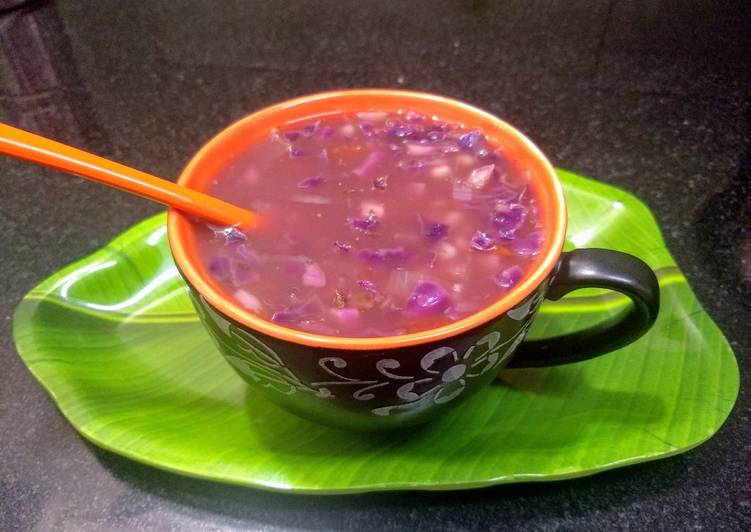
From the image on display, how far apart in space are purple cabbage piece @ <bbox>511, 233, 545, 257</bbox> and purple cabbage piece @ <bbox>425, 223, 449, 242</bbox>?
7 centimetres

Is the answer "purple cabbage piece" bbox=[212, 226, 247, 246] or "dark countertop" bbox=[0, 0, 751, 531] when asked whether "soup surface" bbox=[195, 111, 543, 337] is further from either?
"dark countertop" bbox=[0, 0, 751, 531]

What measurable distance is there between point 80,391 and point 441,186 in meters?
0.48

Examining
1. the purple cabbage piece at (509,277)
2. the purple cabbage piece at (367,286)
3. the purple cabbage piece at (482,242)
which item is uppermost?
the purple cabbage piece at (367,286)

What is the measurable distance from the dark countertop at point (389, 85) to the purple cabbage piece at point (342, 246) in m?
0.28

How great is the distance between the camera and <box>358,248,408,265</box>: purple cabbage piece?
0.73m

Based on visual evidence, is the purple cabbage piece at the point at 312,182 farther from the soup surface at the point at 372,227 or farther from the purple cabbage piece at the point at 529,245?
the purple cabbage piece at the point at 529,245

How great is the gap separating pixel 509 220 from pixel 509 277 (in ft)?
0.30

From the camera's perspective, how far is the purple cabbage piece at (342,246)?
748 mm

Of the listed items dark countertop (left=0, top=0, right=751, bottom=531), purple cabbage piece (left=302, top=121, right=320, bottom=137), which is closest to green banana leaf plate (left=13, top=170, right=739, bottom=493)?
dark countertop (left=0, top=0, right=751, bottom=531)

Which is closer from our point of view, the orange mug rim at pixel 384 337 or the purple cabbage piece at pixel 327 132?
the orange mug rim at pixel 384 337

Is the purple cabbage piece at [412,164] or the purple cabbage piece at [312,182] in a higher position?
the purple cabbage piece at [312,182]

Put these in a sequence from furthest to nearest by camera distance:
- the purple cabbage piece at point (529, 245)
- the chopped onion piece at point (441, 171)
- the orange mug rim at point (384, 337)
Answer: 1. the chopped onion piece at point (441, 171)
2. the purple cabbage piece at point (529, 245)
3. the orange mug rim at point (384, 337)

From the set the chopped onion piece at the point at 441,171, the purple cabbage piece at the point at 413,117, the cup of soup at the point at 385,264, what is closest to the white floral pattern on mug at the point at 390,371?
the cup of soup at the point at 385,264

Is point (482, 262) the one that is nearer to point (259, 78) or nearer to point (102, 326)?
point (102, 326)
